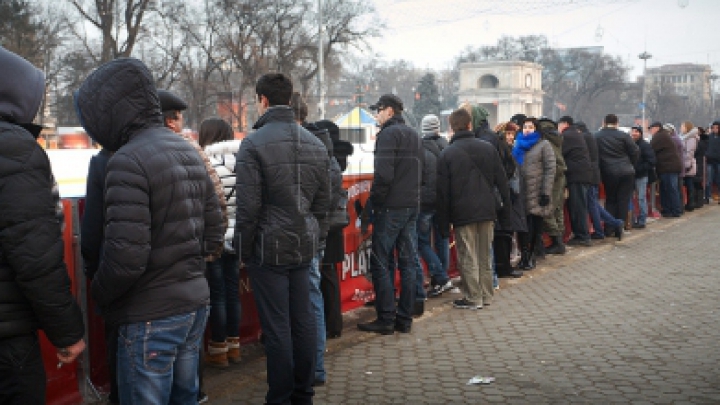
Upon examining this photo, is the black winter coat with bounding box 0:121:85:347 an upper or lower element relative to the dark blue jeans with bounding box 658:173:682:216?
upper

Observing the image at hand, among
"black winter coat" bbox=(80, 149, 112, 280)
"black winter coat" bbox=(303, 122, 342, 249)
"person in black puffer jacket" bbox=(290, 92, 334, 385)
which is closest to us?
"black winter coat" bbox=(80, 149, 112, 280)

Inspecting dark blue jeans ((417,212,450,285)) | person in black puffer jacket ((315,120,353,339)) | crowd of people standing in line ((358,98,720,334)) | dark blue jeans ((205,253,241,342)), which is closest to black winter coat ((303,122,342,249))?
person in black puffer jacket ((315,120,353,339))

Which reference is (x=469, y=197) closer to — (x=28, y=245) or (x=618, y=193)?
(x=28, y=245)

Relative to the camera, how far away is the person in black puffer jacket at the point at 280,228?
4422mm

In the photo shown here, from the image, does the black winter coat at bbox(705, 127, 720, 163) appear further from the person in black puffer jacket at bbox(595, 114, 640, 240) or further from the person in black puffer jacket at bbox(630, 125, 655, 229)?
the person in black puffer jacket at bbox(595, 114, 640, 240)

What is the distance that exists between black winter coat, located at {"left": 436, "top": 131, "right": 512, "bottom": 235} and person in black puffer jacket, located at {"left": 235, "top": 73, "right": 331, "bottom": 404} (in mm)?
3106

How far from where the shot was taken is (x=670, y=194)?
16531 millimetres

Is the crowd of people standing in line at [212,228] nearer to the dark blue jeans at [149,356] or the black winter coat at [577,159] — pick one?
the dark blue jeans at [149,356]

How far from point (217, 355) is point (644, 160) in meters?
10.9

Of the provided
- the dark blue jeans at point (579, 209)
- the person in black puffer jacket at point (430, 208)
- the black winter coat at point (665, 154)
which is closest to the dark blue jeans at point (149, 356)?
the person in black puffer jacket at point (430, 208)

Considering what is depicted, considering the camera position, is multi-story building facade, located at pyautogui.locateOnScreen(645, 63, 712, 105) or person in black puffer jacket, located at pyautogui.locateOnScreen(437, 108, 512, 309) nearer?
person in black puffer jacket, located at pyautogui.locateOnScreen(437, 108, 512, 309)

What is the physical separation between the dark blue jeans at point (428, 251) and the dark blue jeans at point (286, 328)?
3446 mm

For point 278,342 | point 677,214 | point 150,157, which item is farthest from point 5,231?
point 677,214

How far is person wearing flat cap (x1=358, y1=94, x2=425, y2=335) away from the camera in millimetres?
6543
